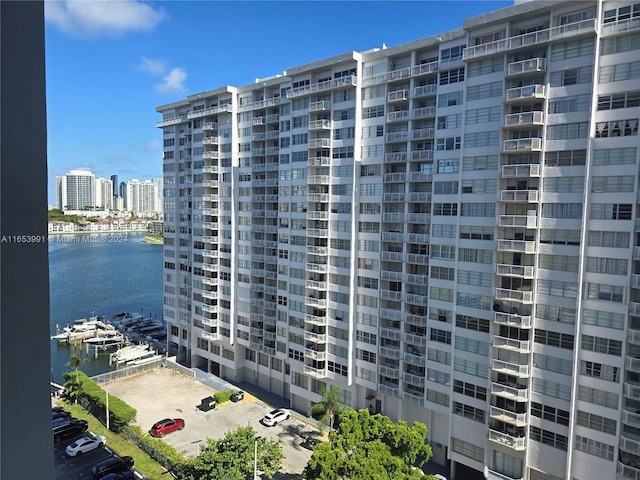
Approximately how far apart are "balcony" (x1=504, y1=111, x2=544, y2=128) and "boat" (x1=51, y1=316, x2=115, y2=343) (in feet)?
234

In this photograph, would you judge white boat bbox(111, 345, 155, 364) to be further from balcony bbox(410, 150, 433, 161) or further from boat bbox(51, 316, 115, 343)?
balcony bbox(410, 150, 433, 161)

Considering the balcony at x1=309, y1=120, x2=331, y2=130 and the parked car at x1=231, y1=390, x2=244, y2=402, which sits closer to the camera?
the balcony at x1=309, y1=120, x2=331, y2=130

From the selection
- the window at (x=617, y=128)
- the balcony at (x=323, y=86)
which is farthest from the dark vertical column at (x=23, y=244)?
the balcony at (x=323, y=86)

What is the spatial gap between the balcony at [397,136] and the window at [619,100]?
14199 millimetres

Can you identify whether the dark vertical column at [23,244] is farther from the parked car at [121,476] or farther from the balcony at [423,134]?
the balcony at [423,134]

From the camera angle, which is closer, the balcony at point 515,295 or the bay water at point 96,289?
the balcony at point 515,295

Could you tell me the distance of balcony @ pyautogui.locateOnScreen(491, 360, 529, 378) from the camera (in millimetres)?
30766

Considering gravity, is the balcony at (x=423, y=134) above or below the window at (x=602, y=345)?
above

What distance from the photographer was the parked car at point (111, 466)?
3250cm

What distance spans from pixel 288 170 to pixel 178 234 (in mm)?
21623

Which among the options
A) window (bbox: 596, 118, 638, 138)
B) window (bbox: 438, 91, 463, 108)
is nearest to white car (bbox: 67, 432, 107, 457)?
window (bbox: 438, 91, 463, 108)

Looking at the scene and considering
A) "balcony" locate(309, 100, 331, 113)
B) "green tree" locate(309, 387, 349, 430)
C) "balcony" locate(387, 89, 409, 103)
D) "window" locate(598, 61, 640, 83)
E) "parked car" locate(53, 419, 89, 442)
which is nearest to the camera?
"window" locate(598, 61, 640, 83)

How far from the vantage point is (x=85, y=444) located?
36.1m

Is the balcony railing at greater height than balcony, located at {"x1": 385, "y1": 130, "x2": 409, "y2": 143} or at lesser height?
lesser
